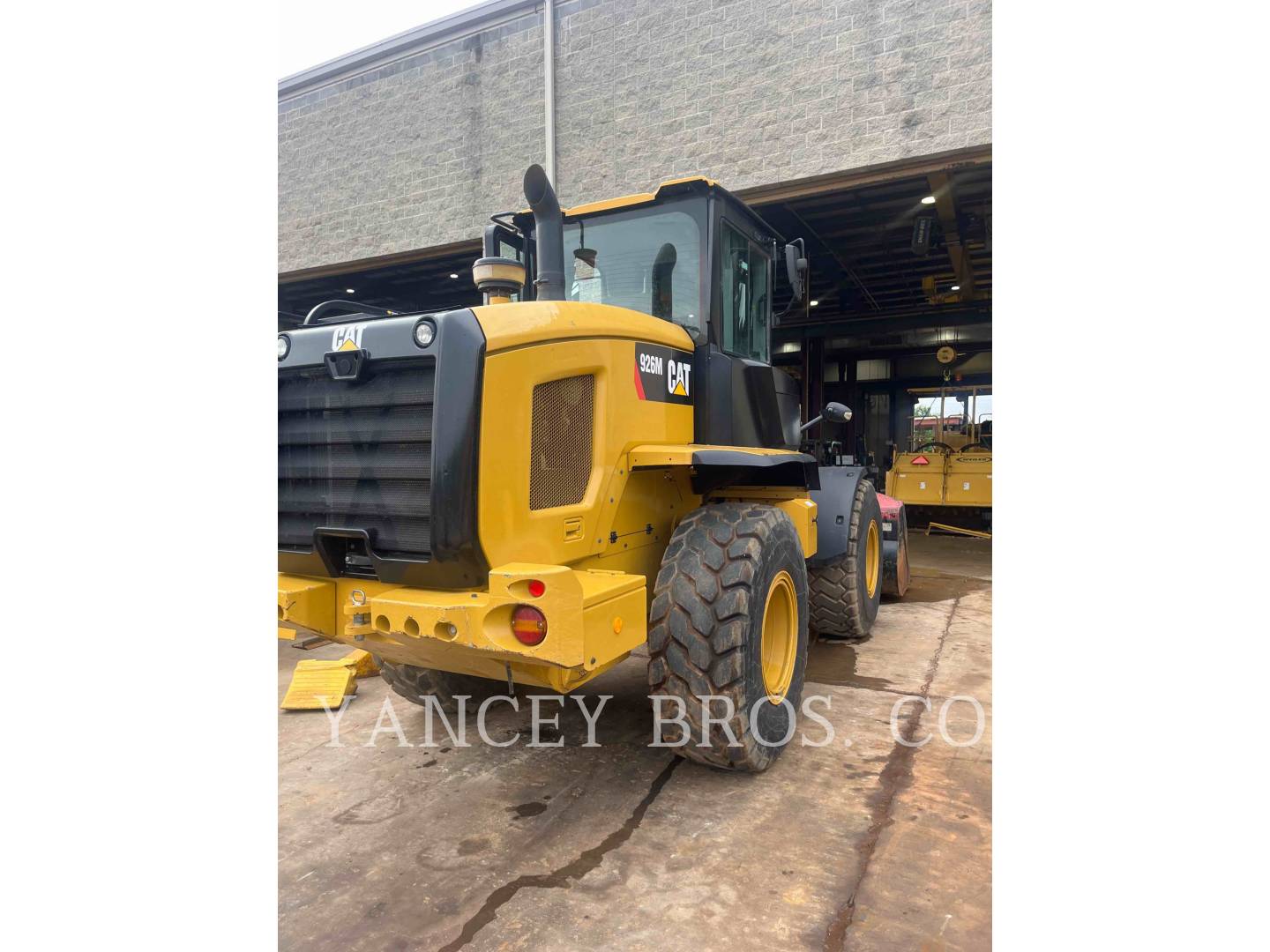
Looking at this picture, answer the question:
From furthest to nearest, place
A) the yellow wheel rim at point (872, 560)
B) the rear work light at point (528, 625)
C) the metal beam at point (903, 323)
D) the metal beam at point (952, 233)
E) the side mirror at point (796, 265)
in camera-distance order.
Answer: the metal beam at point (903, 323)
the metal beam at point (952, 233)
the yellow wheel rim at point (872, 560)
the side mirror at point (796, 265)
the rear work light at point (528, 625)

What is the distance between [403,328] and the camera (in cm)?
253

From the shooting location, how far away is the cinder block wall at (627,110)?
6.64 metres

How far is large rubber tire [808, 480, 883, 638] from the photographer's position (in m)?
5.18

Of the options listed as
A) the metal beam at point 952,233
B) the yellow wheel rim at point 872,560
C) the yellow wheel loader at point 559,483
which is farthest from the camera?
the metal beam at point 952,233

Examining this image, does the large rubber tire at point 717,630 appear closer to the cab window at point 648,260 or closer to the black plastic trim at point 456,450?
the black plastic trim at point 456,450

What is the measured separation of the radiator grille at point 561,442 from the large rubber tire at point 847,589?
2886 mm

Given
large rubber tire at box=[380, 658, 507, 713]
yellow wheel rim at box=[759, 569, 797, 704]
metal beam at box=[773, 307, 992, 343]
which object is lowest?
large rubber tire at box=[380, 658, 507, 713]

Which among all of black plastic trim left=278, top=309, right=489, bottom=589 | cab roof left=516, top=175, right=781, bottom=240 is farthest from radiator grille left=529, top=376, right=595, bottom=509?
cab roof left=516, top=175, right=781, bottom=240

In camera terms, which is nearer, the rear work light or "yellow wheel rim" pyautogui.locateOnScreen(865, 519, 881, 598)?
the rear work light

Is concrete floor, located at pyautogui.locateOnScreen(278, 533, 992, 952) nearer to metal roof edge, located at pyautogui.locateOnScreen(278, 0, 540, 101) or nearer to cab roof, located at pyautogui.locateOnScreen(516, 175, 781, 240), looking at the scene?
cab roof, located at pyautogui.locateOnScreen(516, 175, 781, 240)

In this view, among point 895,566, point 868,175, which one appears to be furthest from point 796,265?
point 868,175

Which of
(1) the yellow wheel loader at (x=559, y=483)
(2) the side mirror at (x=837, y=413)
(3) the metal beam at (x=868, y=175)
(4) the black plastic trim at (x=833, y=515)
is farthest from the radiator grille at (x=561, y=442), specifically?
(3) the metal beam at (x=868, y=175)

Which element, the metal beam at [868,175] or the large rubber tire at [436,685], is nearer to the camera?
the large rubber tire at [436,685]
